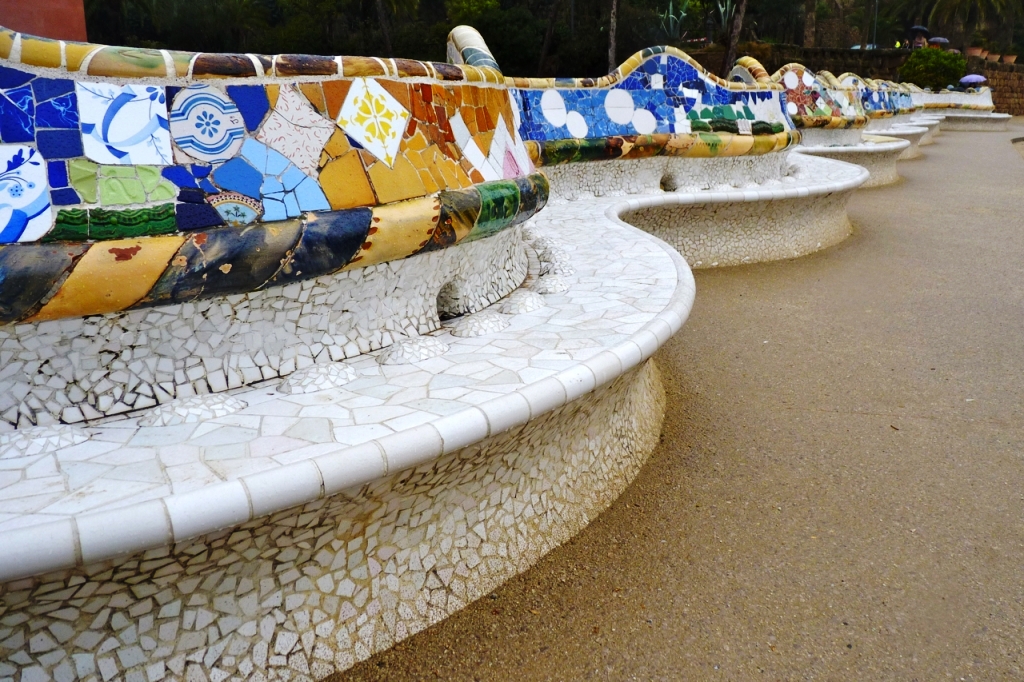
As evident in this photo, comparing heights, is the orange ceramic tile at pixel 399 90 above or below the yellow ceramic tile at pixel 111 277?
above

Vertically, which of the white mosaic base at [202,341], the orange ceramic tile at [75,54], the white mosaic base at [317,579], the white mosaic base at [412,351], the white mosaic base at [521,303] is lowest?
the white mosaic base at [317,579]

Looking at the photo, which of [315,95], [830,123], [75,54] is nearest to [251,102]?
[315,95]

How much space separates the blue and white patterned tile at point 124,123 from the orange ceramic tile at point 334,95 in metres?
0.45

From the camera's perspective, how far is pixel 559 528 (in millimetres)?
2508

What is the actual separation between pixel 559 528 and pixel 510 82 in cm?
334

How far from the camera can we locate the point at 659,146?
18.7ft

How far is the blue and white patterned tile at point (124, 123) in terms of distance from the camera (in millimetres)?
1815

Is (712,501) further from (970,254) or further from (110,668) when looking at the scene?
(970,254)

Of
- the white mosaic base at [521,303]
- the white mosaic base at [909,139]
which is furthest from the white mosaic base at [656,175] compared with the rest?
the white mosaic base at [909,139]

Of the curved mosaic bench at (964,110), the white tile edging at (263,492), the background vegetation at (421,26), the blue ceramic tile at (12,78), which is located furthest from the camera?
the curved mosaic bench at (964,110)

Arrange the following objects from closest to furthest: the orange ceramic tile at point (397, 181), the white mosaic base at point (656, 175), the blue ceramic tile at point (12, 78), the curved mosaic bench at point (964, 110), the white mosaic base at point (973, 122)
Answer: the blue ceramic tile at point (12, 78)
the orange ceramic tile at point (397, 181)
the white mosaic base at point (656, 175)
the curved mosaic bench at point (964, 110)
the white mosaic base at point (973, 122)

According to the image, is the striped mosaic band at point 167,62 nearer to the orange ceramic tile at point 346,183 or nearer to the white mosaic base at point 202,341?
the orange ceramic tile at point 346,183

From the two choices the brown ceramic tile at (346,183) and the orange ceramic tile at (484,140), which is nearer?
the brown ceramic tile at (346,183)

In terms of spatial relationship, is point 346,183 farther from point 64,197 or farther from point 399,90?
point 64,197
